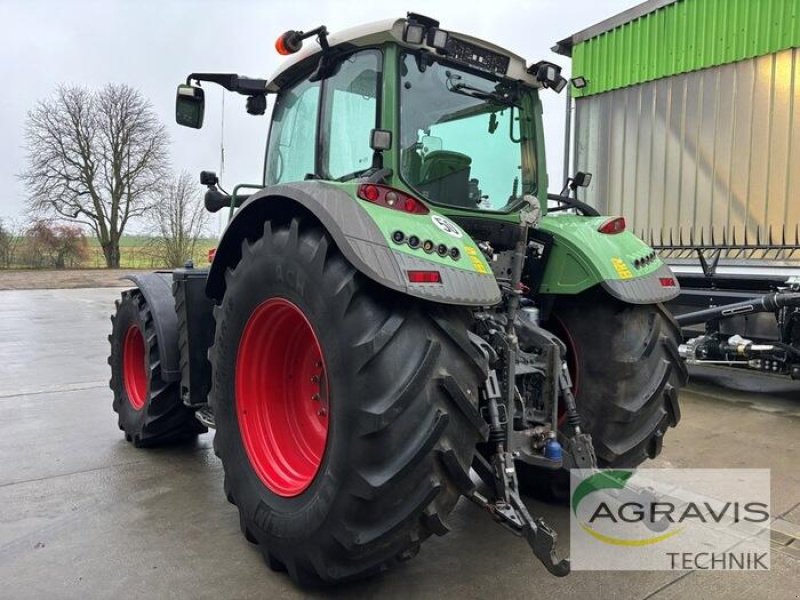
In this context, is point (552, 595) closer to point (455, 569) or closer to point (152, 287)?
point (455, 569)

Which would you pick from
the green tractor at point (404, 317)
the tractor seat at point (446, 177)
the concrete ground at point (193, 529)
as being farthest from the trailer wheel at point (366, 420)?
the tractor seat at point (446, 177)

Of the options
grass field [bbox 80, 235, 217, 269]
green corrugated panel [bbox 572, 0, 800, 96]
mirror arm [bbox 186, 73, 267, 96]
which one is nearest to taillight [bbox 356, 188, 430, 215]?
mirror arm [bbox 186, 73, 267, 96]

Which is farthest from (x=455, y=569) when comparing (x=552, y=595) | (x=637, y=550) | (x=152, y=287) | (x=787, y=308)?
(x=787, y=308)

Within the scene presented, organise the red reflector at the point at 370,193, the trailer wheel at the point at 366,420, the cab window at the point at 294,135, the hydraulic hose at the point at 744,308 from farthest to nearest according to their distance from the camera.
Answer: the hydraulic hose at the point at 744,308, the cab window at the point at 294,135, the red reflector at the point at 370,193, the trailer wheel at the point at 366,420

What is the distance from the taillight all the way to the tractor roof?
0.74 metres

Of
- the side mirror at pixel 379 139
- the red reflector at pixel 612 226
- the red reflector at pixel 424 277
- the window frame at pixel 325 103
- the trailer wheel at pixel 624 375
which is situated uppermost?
the window frame at pixel 325 103

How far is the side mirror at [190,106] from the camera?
3.65m

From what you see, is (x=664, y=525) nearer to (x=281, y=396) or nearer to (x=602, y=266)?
(x=602, y=266)

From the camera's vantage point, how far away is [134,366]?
4.64 m

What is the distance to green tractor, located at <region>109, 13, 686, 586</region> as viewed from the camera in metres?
2.13

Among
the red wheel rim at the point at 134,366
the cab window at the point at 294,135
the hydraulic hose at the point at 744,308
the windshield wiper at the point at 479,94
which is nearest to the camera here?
the windshield wiper at the point at 479,94

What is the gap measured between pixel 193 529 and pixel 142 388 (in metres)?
1.83

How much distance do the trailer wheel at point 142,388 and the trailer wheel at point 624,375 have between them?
2514 mm

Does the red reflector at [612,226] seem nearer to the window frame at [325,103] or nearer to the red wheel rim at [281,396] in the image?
the window frame at [325,103]
